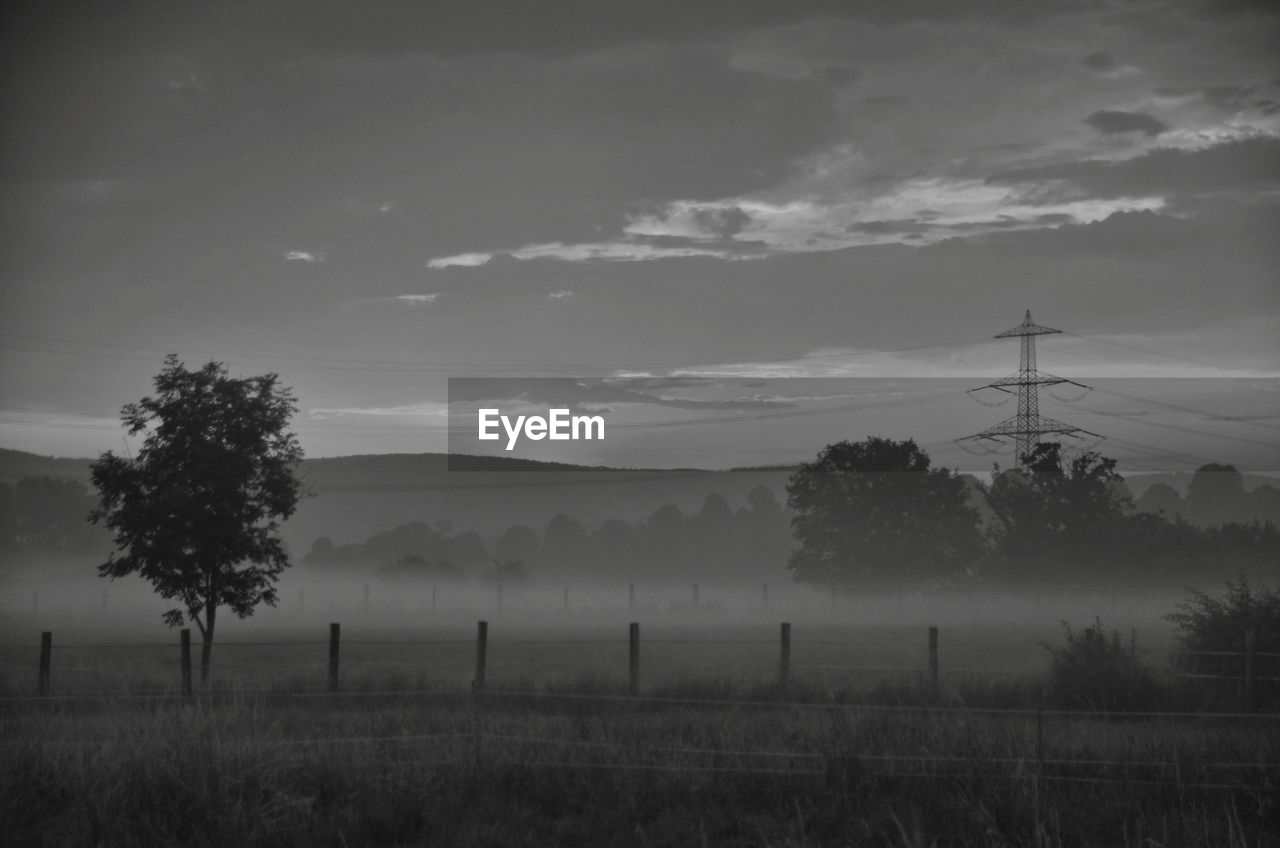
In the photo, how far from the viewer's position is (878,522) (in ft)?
194

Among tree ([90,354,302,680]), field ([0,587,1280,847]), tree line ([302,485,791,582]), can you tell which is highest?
tree ([90,354,302,680])

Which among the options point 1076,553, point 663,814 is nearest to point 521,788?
point 663,814

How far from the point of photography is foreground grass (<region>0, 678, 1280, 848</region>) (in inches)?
404

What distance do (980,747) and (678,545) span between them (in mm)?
104278

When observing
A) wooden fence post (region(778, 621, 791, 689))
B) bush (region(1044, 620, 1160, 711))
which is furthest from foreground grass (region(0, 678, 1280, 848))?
wooden fence post (region(778, 621, 791, 689))

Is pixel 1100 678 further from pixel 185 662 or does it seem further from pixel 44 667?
pixel 44 667

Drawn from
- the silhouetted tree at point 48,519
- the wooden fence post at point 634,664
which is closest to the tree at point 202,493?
the wooden fence post at point 634,664

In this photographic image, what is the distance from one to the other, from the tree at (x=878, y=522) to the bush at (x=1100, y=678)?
116 ft

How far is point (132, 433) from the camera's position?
911 inches

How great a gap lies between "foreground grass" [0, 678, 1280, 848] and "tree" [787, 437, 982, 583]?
144 feet

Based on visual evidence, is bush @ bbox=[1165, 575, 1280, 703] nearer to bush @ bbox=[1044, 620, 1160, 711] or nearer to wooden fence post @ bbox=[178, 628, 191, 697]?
bush @ bbox=[1044, 620, 1160, 711]

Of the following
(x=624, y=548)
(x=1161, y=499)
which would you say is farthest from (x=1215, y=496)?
(x=624, y=548)

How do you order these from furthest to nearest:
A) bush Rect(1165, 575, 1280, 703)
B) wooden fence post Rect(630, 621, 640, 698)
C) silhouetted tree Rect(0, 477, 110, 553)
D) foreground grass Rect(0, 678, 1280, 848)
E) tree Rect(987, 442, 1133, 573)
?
silhouetted tree Rect(0, 477, 110, 553)
tree Rect(987, 442, 1133, 573)
bush Rect(1165, 575, 1280, 703)
wooden fence post Rect(630, 621, 640, 698)
foreground grass Rect(0, 678, 1280, 848)

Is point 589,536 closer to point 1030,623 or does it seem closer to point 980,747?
point 1030,623
